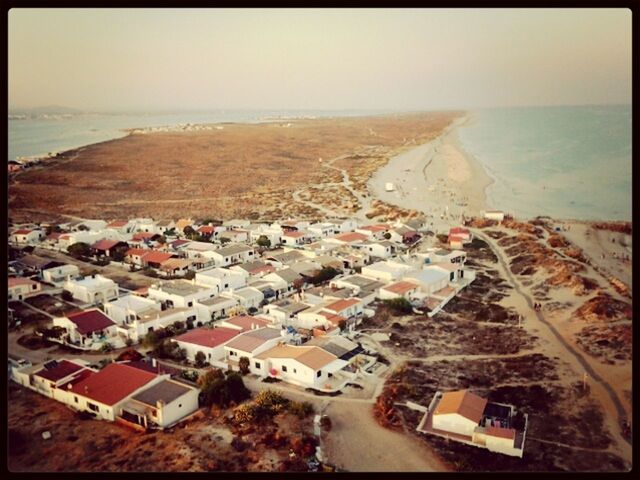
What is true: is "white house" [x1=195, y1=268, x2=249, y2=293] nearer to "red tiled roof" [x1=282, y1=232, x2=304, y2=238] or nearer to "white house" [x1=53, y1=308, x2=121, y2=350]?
"white house" [x1=53, y1=308, x2=121, y2=350]

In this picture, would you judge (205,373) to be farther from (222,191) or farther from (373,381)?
(222,191)

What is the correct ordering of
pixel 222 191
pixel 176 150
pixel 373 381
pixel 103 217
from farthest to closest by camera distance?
pixel 176 150 < pixel 222 191 < pixel 103 217 < pixel 373 381

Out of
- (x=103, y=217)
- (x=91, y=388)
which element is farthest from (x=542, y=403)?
(x=103, y=217)

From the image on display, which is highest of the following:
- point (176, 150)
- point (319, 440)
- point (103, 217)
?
point (176, 150)

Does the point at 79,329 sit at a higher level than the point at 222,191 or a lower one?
lower

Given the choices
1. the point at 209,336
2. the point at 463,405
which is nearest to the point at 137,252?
the point at 209,336

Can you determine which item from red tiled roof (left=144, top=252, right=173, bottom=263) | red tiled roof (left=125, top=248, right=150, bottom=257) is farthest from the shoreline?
red tiled roof (left=125, top=248, right=150, bottom=257)

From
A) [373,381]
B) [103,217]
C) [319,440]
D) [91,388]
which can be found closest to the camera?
[319,440]

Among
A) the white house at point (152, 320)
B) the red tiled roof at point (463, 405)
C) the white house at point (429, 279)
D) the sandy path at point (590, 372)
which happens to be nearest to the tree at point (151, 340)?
the white house at point (152, 320)

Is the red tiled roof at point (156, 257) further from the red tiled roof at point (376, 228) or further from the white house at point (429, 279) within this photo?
the white house at point (429, 279)
